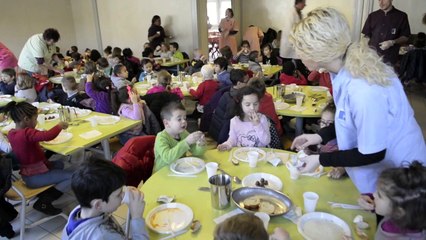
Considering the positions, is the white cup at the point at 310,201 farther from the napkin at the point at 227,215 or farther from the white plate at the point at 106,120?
the white plate at the point at 106,120

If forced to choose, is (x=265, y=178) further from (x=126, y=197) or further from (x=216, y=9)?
(x=216, y=9)

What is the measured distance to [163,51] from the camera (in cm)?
790

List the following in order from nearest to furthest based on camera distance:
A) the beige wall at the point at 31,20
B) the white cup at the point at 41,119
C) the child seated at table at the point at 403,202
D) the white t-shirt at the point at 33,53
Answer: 1. the child seated at table at the point at 403,202
2. the white cup at the point at 41,119
3. the white t-shirt at the point at 33,53
4. the beige wall at the point at 31,20

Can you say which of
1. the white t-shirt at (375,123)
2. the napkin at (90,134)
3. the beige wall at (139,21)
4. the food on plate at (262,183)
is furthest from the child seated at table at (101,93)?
the beige wall at (139,21)

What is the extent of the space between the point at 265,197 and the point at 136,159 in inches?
37.4

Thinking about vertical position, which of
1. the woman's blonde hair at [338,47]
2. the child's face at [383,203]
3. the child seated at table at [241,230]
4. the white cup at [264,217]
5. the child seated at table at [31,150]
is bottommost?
the child seated at table at [31,150]

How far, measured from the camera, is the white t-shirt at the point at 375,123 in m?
1.38

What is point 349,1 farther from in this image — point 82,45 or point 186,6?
point 82,45

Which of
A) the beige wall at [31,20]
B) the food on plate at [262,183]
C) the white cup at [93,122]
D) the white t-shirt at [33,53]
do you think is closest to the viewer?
the food on plate at [262,183]

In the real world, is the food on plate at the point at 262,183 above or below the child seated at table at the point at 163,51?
below

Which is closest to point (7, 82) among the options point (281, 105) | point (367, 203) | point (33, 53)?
point (33, 53)

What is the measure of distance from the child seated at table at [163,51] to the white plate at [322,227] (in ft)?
22.0

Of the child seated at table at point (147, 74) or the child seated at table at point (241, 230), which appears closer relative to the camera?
the child seated at table at point (241, 230)

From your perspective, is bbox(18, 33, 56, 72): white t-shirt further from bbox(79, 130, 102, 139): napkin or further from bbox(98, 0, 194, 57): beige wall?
bbox(98, 0, 194, 57): beige wall
